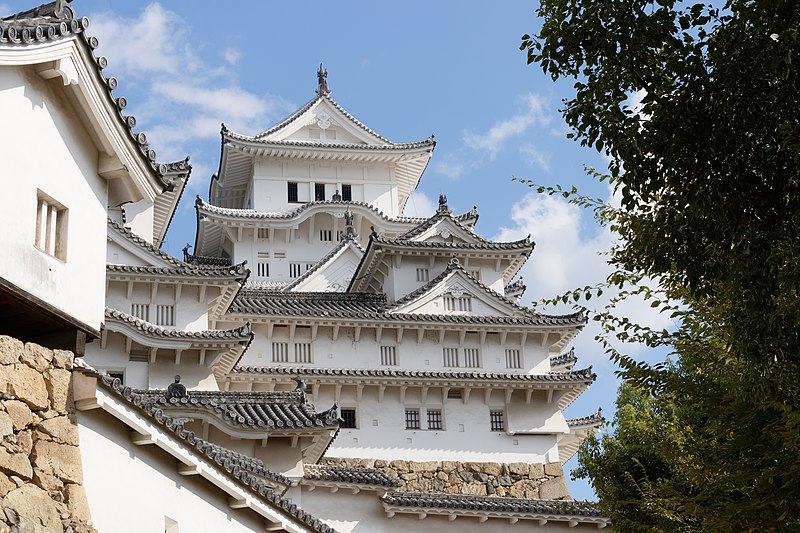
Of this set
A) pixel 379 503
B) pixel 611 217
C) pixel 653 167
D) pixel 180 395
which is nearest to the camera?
pixel 653 167

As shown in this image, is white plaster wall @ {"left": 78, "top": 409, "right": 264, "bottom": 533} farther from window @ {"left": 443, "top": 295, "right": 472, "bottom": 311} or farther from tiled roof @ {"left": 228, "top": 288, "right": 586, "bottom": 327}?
window @ {"left": 443, "top": 295, "right": 472, "bottom": 311}

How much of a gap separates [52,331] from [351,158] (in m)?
40.1

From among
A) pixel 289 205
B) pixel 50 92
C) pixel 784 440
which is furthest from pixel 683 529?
pixel 289 205

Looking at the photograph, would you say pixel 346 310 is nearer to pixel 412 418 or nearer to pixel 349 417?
pixel 349 417

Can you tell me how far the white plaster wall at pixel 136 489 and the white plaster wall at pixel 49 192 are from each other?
1.27m

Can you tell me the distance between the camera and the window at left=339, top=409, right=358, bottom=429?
1335 inches

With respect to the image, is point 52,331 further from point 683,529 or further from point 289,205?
point 289,205

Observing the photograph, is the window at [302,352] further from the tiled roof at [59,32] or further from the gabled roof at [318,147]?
the tiled roof at [59,32]

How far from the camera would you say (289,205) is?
165 feet

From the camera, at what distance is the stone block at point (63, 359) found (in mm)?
10922

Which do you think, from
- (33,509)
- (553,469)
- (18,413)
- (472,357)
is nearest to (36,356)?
(18,413)

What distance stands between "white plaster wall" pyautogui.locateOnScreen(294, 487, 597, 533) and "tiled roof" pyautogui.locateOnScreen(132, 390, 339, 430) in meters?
1.94

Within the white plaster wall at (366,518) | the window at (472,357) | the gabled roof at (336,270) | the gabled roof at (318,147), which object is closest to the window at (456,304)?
the window at (472,357)

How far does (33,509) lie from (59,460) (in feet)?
2.10
